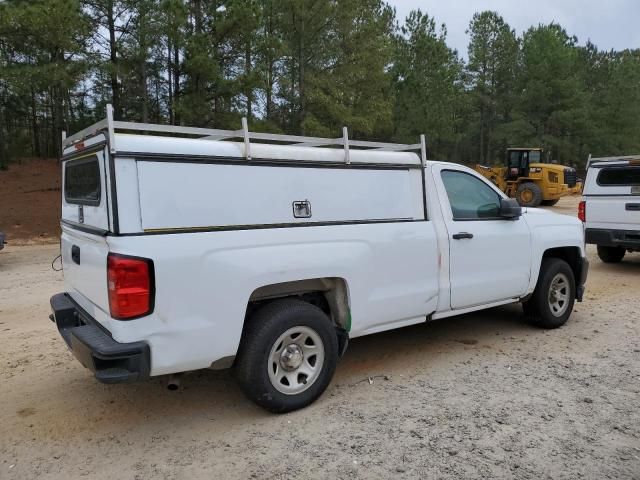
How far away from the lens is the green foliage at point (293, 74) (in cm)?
1619

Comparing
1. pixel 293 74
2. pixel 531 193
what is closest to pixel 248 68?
pixel 293 74

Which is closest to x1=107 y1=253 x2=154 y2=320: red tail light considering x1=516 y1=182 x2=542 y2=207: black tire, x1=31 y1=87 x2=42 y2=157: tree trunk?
x1=516 y1=182 x2=542 y2=207: black tire

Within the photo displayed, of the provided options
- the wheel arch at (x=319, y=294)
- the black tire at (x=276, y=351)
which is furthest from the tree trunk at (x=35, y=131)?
the black tire at (x=276, y=351)

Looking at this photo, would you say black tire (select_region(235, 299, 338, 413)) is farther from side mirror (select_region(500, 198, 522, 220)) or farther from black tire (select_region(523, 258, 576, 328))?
black tire (select_region(523, 258, 576, 328))

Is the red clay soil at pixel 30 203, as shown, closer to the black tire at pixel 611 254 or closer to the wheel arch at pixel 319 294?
the wheel arch at pixel 319 294

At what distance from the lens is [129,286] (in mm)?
3125

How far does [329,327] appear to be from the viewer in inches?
156

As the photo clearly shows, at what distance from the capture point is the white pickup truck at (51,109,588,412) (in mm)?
3195

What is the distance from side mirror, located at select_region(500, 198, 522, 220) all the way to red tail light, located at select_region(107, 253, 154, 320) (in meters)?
3.48

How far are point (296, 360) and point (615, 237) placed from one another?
25.1 feet

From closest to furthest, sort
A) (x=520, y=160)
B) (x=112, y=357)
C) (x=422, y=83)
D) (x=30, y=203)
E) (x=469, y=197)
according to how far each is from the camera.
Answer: (x=112, y=357), (x=469, y=197), (x=30, y=203), (x=520, y=160), (x=422, y=83)

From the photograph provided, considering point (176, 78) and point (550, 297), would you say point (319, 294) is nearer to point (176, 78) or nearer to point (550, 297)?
point (550, 297)

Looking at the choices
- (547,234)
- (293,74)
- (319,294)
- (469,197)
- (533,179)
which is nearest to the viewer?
(319,294)

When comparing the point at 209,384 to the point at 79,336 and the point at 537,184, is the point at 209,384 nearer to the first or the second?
the point at 79,336
